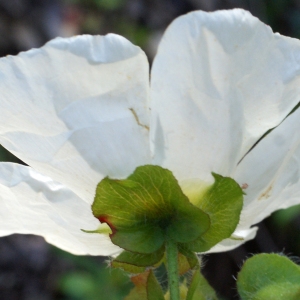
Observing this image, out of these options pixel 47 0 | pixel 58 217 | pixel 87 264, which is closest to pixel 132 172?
pixel 58 217

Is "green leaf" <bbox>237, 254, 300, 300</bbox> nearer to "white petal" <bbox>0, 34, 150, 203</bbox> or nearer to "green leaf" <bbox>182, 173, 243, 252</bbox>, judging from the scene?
"green leaf" <bbox>182, 173, 243, 252</bbox>

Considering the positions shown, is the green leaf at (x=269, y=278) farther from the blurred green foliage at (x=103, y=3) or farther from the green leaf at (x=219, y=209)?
the blurred green foliage at (x=103, y=3)

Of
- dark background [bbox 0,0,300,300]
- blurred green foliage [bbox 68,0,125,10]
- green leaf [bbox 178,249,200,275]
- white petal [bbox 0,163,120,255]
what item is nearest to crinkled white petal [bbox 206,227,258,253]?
green leaf [bbox 178,249,200,275]

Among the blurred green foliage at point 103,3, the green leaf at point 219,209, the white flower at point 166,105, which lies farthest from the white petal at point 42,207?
the blurred green foliage at point 103,3

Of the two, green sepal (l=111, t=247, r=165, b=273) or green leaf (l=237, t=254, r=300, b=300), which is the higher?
green leaf (l=237, t=254, r=300, b=300)

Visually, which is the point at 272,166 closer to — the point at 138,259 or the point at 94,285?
the point at 138,259

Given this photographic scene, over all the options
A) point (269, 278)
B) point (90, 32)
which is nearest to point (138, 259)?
point (269, 278)

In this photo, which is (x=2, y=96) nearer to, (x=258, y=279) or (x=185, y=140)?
(x=185, y=140)
